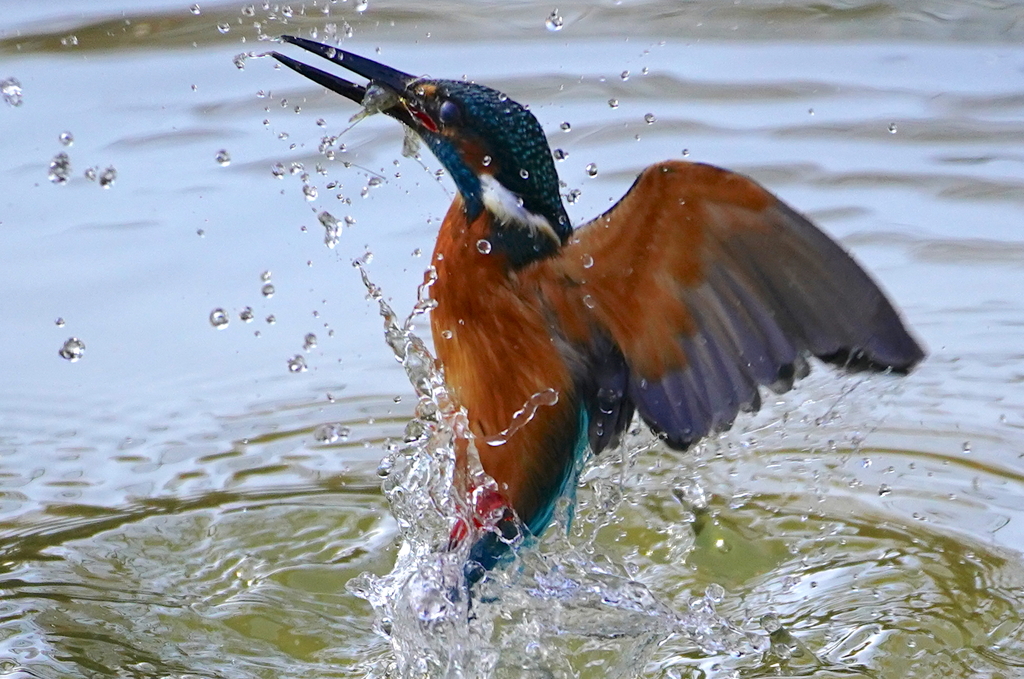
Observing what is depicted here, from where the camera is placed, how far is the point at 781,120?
12.5 ft

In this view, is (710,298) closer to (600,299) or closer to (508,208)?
(600,299)

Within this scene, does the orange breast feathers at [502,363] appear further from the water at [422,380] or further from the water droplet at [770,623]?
the water droplet at [770,623]

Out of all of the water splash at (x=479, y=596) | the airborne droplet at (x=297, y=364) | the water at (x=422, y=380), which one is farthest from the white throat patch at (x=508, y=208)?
the airborne droplet at (x=297, y=364)

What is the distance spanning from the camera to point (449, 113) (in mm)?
1989

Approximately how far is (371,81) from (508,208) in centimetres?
28

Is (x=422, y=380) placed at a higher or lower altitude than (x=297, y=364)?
higher

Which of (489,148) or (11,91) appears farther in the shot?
(11,91)

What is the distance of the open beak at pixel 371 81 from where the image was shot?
2.04 metres

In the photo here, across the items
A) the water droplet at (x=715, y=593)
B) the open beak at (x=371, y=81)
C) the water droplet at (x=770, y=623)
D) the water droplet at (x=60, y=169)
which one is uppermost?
the open beak at (x=371, y=81)

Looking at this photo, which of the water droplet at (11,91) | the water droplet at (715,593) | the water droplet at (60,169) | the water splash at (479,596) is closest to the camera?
the water splash at (479,596)

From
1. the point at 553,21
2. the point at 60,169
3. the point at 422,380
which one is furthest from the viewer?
the point at 553,21

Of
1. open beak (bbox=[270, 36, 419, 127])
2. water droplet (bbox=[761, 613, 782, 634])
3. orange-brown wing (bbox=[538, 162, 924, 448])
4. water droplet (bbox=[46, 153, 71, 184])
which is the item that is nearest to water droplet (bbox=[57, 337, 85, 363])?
water droplet (bbox=[46, 153, 71, 184])

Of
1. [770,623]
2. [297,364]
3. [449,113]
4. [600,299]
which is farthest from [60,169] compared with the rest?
[770,623]

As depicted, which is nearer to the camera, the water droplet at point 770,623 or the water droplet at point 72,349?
the water droplet at point 770,623
